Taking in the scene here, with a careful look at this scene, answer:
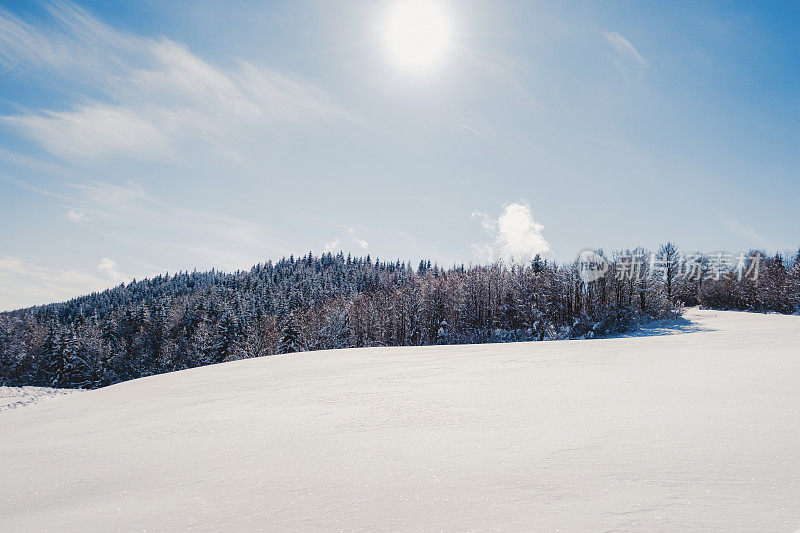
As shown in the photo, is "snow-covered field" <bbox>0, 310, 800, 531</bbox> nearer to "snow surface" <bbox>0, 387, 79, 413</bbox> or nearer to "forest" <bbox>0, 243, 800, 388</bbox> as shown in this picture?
"snow surface" <bbox>0, 387, 79, 413</bbox>

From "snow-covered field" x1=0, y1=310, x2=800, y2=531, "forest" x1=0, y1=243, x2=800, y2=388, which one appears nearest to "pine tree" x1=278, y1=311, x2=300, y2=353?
"forest" x1=0, y1=243, x2=800, y2=388

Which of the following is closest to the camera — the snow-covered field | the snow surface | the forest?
the snow-covered field

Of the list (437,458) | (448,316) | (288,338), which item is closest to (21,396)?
(288,338)

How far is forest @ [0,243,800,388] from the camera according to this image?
43.8 metres

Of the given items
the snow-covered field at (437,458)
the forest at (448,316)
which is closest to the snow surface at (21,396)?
the snow-covered field at (437,458)

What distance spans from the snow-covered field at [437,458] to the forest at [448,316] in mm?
33093

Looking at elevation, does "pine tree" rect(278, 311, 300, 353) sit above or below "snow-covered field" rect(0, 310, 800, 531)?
below

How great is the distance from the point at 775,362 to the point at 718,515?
10.4m

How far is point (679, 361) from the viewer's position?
1032 centimetres

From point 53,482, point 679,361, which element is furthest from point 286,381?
point 679,361

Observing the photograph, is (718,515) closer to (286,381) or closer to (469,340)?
(286,381)

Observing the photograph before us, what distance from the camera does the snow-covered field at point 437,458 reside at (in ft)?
9.87

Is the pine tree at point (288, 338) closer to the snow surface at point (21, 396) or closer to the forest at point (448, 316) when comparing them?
the forest at point (448, 316)

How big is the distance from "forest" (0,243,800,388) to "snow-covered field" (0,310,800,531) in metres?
33.1
